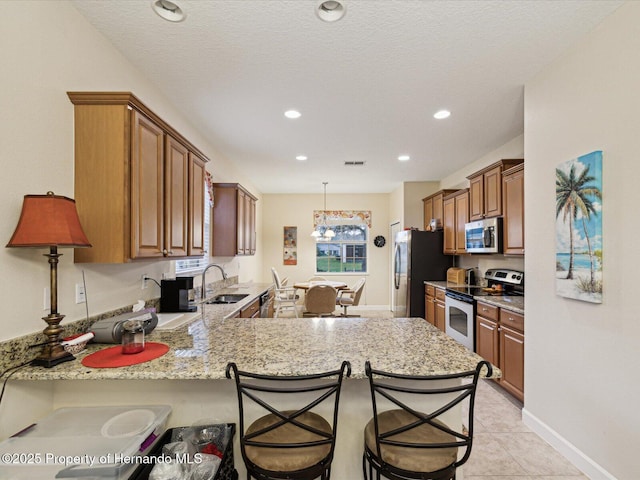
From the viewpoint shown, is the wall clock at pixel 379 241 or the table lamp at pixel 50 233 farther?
the wall clock at pixel 379 241

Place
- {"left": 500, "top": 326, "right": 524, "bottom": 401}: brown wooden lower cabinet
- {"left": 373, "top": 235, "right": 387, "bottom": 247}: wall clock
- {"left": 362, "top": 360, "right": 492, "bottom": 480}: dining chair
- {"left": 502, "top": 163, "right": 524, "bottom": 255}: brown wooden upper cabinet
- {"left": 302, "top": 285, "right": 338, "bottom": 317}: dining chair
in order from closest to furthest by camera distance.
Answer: {"left": 362, "top": 360, "right": 492, "bottom": 480}: dining chair, {"left": 500, "top": 326, "right": 524, "bottom": 401}: brown wooden lower cabinet, {"left": 502, "top": 163, "right": 524, "bottom": 255}: brown wooden upper cabinet, {"left": 302, "top": 285, "right": 338, "bottom": 317}: dining chair, {"left": 373, "top": 235, "right": 387, "bottom": 247}: wall clock

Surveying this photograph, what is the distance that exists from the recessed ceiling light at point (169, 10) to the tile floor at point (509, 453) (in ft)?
9.47

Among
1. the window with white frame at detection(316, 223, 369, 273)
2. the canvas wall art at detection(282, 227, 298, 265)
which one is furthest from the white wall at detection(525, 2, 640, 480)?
the canvas wall art at detection(282, 227, 298, 265)

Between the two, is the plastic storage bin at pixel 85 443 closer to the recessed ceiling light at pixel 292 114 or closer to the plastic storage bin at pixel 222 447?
the plastic storage bin at pixel 222 447

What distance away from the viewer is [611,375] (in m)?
1.78

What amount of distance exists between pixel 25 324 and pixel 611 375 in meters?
3.07

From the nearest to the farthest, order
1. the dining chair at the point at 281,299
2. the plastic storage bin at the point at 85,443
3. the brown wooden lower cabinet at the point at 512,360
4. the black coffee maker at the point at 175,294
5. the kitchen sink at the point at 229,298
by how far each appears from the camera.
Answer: the plastic storage bin at the point at 85,443 < the black coffee maker at the point at 175,294 < the brown wooden lower cabinet at the point at 512,360 < the kitchen sink at the point at 229,298 < the dining chair at the point at 281,299

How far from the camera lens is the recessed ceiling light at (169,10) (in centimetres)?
171

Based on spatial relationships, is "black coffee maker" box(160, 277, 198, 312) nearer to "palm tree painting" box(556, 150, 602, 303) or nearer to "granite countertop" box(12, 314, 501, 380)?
"granite countertop" box(12, 314, 501, 380)

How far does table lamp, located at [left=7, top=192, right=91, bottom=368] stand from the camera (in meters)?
1.35

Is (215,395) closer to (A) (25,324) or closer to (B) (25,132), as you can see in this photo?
(A) (25,324)

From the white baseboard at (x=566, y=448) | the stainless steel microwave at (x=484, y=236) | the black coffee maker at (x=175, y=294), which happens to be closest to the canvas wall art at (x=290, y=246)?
the stainless steel microwave at (x=484, y=236)

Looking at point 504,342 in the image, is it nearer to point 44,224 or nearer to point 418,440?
point 418,440

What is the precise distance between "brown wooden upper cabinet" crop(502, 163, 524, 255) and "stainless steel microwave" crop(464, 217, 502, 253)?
0.24ft
